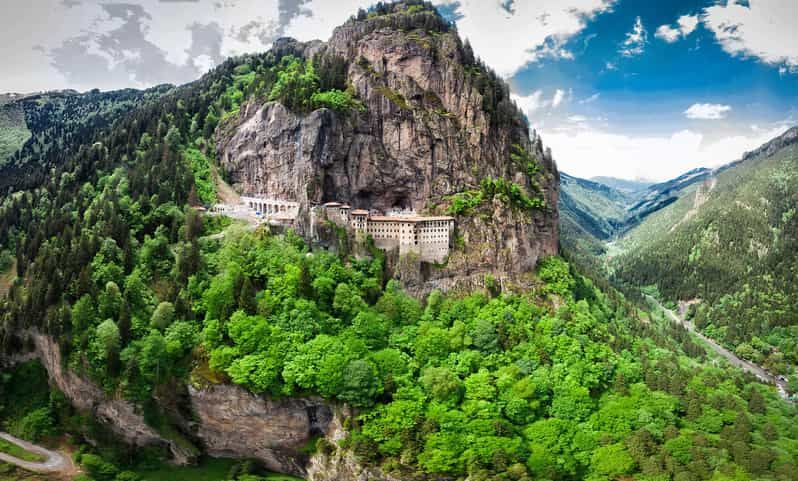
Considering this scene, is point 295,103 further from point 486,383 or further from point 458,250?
point 486,383

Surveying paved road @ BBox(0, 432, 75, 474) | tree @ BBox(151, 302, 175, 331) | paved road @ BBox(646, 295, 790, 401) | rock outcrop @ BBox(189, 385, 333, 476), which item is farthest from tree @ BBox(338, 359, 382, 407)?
paved road @ BBox(646, 295, 790, 401)

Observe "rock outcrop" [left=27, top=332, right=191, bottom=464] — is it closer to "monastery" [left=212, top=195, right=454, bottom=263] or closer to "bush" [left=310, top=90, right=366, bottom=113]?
"monastery" [left=212, top=195, right=454, bottom=263]

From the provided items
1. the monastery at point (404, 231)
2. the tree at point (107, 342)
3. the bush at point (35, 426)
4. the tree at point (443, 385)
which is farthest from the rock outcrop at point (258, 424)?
the monastery at point (404, 231)

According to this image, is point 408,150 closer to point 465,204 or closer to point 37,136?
point 465,204

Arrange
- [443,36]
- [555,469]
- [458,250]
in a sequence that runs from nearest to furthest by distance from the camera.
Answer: [555,469]
[458,250]
[443,36]

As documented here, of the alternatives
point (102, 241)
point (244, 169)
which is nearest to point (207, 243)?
point (102, 241)

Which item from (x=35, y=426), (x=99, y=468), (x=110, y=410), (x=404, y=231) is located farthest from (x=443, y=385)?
(x=35, y=426)
